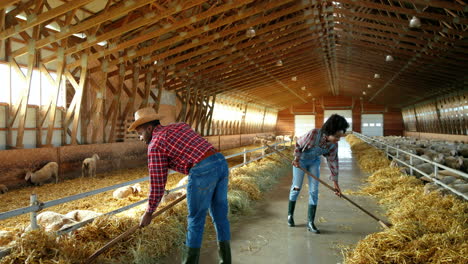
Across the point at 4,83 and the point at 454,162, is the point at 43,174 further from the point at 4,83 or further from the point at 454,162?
the point at 454,162

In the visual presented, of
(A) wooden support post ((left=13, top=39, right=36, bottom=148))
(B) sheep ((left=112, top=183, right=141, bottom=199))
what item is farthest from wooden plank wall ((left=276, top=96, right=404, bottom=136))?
(B) sheep ((left=112, top=183, right=141, bottom=199))

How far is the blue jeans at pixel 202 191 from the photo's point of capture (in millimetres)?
3428

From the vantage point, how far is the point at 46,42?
9789mm

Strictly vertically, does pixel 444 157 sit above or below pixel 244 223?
above

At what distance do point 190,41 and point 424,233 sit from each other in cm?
1226

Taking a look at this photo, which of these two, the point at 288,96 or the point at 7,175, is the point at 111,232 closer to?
the point at 7,175

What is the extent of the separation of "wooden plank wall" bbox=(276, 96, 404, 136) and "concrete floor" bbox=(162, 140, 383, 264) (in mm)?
39606

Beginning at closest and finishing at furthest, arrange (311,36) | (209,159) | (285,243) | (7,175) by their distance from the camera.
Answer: (209,159) < (285,243) < (7,175) < (311,36)

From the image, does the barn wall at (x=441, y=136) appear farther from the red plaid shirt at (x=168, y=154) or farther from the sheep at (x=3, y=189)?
the sheep at (x=3, y=189)

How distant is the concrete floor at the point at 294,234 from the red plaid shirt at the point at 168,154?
1.34m

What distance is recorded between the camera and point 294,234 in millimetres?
5312

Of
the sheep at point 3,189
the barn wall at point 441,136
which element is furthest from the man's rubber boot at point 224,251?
the barn wall at point 441,136

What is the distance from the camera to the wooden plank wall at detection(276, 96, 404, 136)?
44281 mm

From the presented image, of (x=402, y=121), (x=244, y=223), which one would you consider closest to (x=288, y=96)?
(x=402, y=121)
